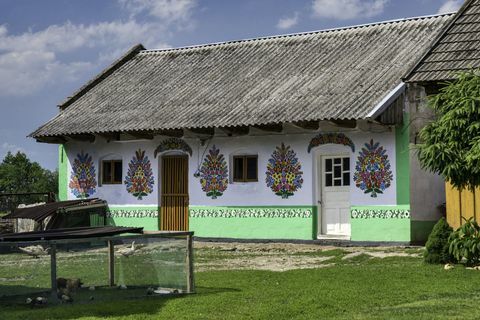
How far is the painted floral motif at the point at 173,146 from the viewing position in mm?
23062

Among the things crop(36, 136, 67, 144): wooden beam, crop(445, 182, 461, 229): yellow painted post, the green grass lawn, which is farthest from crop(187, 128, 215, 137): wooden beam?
the green grass lawn

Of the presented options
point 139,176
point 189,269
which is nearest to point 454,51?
point 189,269

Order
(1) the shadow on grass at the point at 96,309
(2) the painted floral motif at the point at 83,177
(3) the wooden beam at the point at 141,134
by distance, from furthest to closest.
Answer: (2) the painted floral motif at the point at 83,177, (3) the wooden beam at the point at 141,134, (1) the shadow on grass at the point at 96,309

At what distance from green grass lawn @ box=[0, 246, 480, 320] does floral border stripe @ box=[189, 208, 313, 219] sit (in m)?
7.38

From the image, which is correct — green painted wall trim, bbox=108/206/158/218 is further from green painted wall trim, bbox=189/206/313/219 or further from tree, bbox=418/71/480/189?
tree, bbox=418/71/480/189

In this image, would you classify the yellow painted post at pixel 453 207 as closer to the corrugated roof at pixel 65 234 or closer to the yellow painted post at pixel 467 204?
the yellow painted post at pixel 467 204

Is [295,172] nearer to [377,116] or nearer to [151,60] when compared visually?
[377,116]

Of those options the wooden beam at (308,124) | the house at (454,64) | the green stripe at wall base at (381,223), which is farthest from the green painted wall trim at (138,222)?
the house at (454,64)

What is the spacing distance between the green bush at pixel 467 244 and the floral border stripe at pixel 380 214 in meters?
5.60

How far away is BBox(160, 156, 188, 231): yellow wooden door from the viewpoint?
914 inches

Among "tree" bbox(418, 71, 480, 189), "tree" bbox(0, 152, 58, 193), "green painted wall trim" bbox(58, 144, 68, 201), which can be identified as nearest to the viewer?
"tree" bbox(418, 71, 480, 189)

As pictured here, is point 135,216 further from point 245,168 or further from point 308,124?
point 308,124

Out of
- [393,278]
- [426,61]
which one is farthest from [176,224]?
[393,278]

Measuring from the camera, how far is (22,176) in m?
64.7
